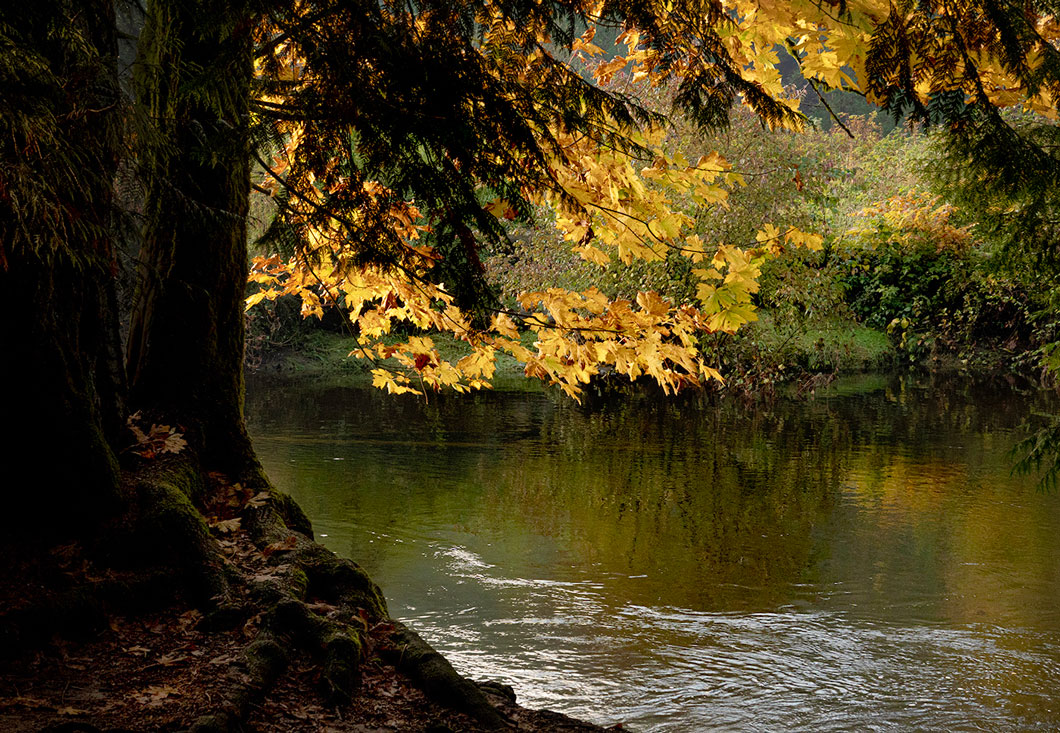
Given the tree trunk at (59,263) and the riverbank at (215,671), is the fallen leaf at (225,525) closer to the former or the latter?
the riverbank at (215,671)

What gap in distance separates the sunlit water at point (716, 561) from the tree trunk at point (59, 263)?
2.43 metres

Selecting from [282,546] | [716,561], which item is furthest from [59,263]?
[716,561]

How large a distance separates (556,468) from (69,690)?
318 inches

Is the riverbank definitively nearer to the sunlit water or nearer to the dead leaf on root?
the dead leaf on root

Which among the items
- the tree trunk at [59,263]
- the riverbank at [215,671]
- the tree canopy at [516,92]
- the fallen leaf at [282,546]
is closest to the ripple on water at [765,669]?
the riverbank at [215,671]

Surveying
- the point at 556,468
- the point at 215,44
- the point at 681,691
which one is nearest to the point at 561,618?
the point at 681,691

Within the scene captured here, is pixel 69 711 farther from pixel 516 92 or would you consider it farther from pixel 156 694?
pixel 516 92

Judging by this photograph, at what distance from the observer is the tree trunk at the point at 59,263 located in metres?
2.25

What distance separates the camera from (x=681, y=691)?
494cm

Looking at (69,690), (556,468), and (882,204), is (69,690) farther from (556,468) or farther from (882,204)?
(882,204)

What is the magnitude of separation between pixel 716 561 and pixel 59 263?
207 inches

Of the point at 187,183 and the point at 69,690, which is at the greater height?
the point at 187,183

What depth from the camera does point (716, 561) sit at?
23.8ft

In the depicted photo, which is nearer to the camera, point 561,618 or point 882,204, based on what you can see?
point 561,618
